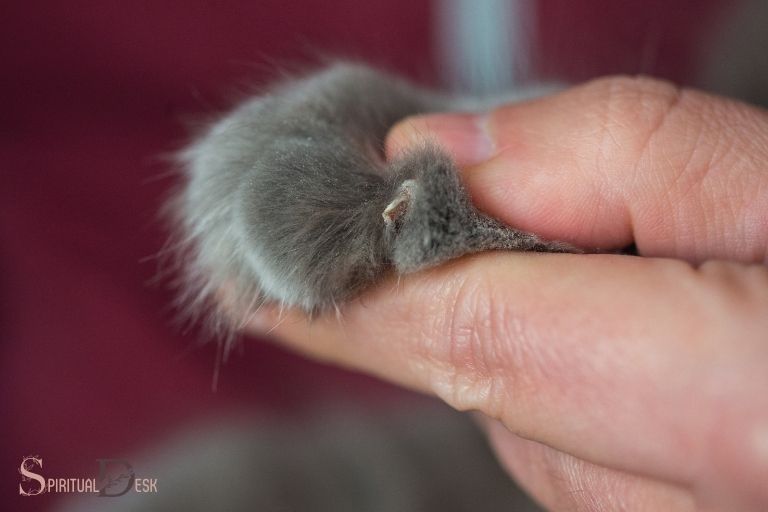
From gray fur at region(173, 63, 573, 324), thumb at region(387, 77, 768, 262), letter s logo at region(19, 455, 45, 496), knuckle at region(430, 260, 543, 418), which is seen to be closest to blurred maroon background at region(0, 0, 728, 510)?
letter s logo at region(19, 455, 45, 496)

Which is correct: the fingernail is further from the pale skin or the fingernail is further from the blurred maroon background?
the blurred maroon background

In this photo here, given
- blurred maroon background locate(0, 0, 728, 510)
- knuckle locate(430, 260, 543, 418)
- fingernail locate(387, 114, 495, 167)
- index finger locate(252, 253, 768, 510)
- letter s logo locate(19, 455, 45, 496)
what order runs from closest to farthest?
index finger locate(252, 253, 768, 510), knuckle locate(430, 260, 543, 418), fingernail locate(387, 114, 495, 167), letter s logo locate(19, 455, 45, 496), blurred maroon background locate(0, 0, 728, 510)

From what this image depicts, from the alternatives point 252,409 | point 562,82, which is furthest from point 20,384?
point 562,82

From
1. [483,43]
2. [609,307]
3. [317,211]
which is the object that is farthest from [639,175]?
[483,43]

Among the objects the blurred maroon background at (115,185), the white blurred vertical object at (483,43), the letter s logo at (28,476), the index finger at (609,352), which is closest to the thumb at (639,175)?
the index finger at (609,352)

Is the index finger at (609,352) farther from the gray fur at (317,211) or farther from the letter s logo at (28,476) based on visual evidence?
the letter s logo at (28,476)

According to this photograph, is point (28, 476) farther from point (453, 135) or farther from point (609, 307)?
point (609, 307)

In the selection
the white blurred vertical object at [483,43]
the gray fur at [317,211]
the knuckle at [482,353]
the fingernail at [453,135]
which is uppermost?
the white blurred vertical object at [483,43]
